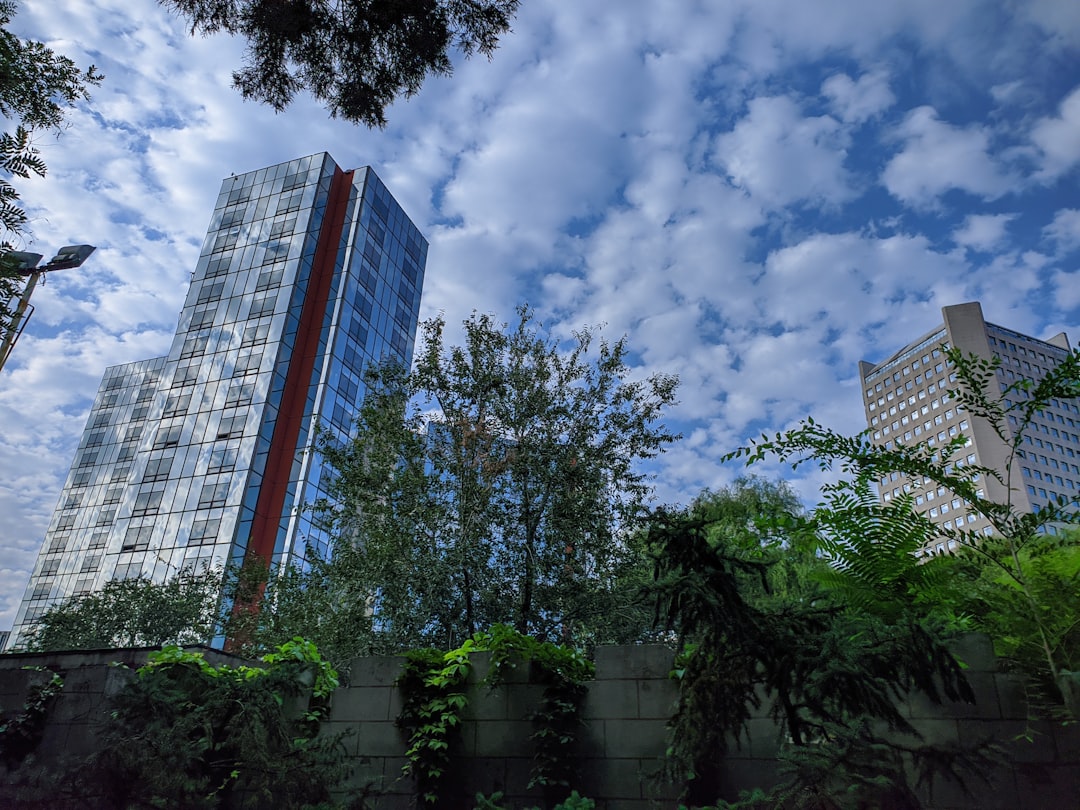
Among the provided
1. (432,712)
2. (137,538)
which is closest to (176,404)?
(137,538)

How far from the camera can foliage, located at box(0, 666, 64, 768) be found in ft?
22.2

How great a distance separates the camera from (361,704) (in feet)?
22.6

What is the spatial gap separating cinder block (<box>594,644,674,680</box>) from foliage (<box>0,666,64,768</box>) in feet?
18.0

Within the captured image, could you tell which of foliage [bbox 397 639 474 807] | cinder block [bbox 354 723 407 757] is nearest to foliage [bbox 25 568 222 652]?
cinder block [bbox 354 723 407 757]

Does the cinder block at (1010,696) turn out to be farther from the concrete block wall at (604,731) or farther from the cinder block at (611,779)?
the cinder block at (611,779)

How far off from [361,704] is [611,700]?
8.27 ft

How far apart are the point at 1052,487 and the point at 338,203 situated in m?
115

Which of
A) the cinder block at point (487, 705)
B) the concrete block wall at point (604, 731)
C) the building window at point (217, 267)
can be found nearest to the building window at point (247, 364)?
the building window at point (217, 267)

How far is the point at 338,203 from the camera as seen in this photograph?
177ft

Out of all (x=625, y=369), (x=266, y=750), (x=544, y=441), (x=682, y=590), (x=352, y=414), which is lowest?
(x=266, y=750)

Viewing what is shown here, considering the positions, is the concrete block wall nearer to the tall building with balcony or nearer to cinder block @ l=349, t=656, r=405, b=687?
cinder block @ l=349, t=656, r=405, b=687

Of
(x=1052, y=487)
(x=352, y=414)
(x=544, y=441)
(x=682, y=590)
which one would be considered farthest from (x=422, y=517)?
(x=1052, y=487)

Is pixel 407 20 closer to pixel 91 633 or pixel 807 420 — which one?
pixel 807 420

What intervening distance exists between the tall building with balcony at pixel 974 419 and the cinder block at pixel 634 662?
107476 mm
